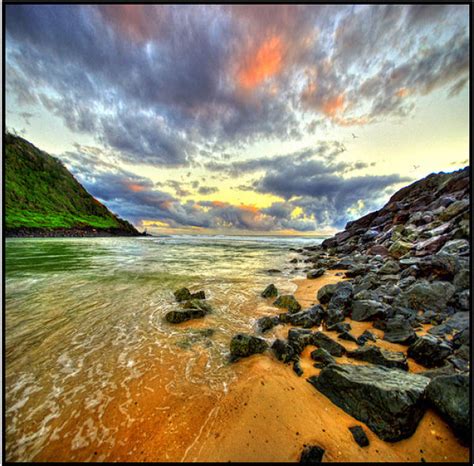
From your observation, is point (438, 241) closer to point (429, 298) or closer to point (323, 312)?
point (429, 298)

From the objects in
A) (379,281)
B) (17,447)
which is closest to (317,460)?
(17,447)

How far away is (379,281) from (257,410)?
30.8 ft

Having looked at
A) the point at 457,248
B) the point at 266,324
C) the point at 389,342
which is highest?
the point at 457,248

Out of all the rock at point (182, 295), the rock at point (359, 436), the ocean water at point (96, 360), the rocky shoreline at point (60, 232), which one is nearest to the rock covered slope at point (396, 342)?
the rock at point (359, 436)

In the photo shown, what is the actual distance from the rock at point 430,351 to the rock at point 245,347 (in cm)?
362

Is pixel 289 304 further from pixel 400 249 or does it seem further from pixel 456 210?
pixel 456 210

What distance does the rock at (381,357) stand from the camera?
4.44 meters

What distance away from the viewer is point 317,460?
2.77 meters

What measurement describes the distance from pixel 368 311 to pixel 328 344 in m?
2.74

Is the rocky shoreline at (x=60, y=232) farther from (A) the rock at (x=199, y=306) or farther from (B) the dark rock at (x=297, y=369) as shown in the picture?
(B) the dark rock at (x=297, y=369)

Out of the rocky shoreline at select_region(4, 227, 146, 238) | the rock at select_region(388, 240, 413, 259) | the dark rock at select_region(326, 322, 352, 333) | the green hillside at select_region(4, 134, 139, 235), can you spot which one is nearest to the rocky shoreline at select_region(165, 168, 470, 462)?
the dark rock at select_region(326, 322, 352, 333)

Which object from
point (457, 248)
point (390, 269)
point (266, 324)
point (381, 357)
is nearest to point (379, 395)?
point (381, 357)

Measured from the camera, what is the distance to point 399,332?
5828 millimetres

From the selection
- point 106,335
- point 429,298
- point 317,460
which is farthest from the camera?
point 429,298
